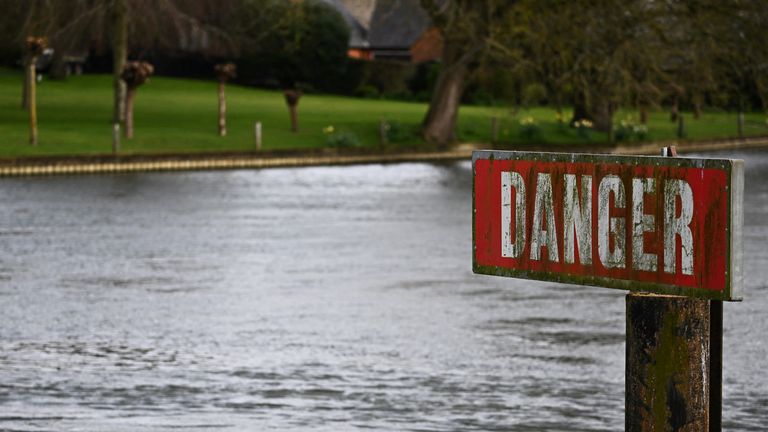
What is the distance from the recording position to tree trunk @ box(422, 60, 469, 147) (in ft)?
155

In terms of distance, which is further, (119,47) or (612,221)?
(119,47)

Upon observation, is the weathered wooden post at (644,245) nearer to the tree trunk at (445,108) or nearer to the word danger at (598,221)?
the word danger at (598,221)

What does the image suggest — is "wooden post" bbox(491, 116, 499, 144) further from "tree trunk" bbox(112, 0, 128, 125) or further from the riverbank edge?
"tree trunk" bbox(112, 0, 128, 125)

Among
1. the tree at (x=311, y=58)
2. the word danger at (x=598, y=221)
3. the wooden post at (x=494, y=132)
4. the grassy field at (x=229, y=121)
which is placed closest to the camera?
the word danger at (x=598, y=221)

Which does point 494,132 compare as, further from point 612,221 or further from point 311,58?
point 612,221

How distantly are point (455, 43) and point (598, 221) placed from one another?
42.5 metres

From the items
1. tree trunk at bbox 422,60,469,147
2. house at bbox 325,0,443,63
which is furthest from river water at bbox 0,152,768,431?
house at bbox 325,0,443,63

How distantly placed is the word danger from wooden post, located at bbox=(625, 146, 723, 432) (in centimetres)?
12

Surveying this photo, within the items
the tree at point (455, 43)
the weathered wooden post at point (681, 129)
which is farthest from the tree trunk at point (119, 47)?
the weathered wooden post at point (681, 129)

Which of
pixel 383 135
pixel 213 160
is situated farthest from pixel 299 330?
pixel 383 135

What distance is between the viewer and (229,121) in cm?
5038

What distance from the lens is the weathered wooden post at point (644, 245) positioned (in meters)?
3.92

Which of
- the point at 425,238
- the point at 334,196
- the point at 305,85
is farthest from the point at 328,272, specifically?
the point at 305,85

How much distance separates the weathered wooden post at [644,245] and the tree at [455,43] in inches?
1468
